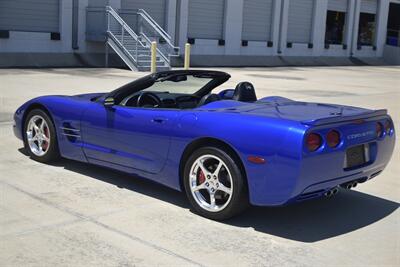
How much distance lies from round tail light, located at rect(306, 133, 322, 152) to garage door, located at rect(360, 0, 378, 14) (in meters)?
39.0

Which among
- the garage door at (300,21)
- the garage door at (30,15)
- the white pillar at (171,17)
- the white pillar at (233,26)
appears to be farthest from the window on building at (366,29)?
the garage door at (30,15)

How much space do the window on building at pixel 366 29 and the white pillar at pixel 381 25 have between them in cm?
36

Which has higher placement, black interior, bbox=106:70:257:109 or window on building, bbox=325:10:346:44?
window on building, bbox=325:10:346:44

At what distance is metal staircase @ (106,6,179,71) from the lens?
2243 cm

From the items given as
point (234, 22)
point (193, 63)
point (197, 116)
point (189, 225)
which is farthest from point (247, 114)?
point (234, 22)

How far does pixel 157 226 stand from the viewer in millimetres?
4781

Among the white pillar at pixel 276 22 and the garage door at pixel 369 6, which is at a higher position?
the garage door at pixel 369 6

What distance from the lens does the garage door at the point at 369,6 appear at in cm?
4124

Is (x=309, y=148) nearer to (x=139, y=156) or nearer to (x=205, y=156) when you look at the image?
(x=205, y=156)

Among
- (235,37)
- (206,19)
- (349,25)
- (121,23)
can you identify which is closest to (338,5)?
(349,25)

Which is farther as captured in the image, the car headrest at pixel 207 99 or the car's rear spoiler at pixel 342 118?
the car headrest at pixel 207 99

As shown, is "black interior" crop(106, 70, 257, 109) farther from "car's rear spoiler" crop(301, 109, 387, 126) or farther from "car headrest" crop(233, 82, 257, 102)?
"car's rear spoiler" crop(301, 109, 387, 126)

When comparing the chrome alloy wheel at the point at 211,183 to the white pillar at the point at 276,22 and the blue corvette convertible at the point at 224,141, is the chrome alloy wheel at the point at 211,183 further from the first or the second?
the white pillar at the point at 276,22

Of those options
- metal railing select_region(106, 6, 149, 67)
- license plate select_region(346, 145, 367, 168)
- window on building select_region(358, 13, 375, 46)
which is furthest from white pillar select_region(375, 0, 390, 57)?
license plate select_region(346, 145, 367, 168)
